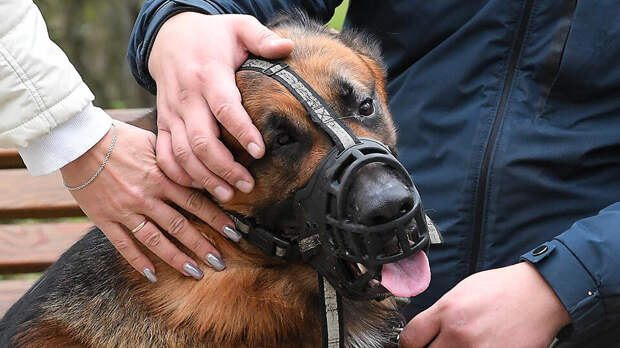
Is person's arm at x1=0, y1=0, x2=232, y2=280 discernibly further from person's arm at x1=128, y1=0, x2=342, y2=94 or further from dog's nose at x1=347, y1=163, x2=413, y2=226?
dog's nose at x1=347, y1=163, x2=413, y2=226

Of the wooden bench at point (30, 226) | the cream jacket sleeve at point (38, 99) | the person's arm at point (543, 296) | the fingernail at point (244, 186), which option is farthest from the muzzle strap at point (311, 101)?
the wooden bench at point (30, 226)

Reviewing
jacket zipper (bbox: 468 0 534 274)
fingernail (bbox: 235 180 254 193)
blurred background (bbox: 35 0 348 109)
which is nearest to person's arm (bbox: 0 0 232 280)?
fingernail (bbox: 235 180 254 193)

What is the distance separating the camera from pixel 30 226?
11.5 feet

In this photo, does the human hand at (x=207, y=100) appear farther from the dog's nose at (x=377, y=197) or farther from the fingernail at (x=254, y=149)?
the dog's nose at (x=377, y=197)

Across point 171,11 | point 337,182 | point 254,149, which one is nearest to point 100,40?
point 171,11

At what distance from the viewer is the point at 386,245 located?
5.92 ft

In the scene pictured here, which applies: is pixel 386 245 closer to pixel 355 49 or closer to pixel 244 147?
pixel 244 147

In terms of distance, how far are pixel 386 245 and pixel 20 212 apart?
7.29 feet

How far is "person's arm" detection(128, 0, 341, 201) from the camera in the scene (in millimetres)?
1911

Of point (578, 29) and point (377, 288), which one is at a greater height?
point (578, 29)

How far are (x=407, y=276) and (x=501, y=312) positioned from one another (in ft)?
1.00

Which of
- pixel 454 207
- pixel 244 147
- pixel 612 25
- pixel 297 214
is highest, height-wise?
pixel 612 25

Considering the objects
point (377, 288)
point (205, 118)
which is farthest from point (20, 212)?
Result: point (377, 288)

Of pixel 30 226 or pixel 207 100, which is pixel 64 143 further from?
pixel 30 226
